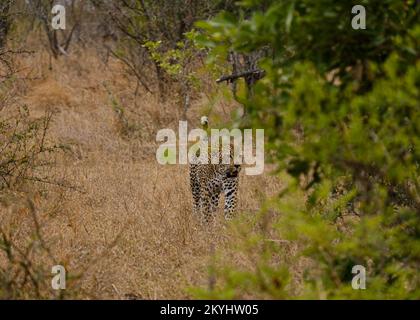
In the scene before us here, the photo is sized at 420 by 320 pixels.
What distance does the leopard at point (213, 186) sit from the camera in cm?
778

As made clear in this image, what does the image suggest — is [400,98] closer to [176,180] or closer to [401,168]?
[401,168]

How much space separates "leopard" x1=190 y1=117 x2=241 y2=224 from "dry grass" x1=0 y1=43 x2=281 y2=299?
0.61ft

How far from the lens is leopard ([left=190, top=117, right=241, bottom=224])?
306 inches

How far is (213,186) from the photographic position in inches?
313

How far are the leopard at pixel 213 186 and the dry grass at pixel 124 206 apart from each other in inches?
7.3

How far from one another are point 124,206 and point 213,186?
1079mm
